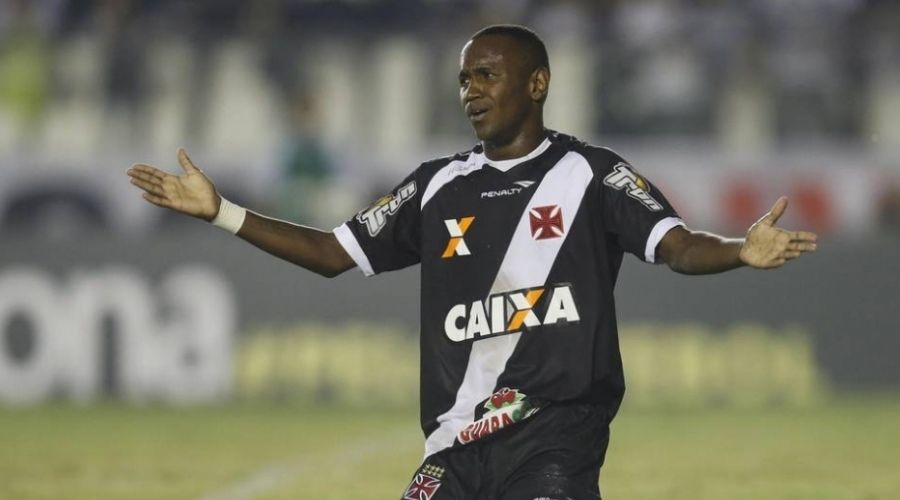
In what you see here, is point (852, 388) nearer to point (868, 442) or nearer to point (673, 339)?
point (673, 339)

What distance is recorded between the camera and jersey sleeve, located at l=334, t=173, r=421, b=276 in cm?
543

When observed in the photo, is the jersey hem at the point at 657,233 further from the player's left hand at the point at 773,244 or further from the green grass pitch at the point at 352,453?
the green grass pitch at the point at 352,453

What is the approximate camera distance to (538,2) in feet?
59.5

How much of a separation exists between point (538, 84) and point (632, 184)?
438mm

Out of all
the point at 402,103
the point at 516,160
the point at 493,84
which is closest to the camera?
the point at 493,84

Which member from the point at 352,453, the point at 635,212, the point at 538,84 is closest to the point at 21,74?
the point at 352,453

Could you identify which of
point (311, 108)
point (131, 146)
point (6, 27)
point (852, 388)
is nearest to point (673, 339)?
point (852, 388)

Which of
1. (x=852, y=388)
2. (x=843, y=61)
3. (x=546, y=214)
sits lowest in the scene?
(x=852, y=388)

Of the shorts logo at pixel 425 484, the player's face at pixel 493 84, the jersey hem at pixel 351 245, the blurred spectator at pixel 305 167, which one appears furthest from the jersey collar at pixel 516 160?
the blurred spectator at pixel 305 167

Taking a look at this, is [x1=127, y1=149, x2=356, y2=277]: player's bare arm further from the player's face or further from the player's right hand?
the player's face

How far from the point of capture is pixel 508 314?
199 inches

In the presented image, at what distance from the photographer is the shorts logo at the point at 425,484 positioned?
487 cm

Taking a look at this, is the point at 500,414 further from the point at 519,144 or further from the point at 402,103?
the point at 402,103

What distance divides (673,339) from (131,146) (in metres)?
6.46
